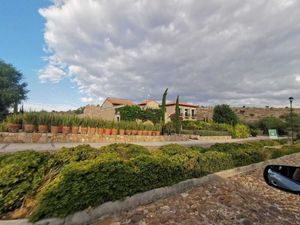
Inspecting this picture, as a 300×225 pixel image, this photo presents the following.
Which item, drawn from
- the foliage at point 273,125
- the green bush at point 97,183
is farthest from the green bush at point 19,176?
the foliage at point 273,125

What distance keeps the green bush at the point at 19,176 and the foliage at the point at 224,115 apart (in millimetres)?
43412

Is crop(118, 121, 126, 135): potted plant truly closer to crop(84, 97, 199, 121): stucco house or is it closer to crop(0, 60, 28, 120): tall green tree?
crop(84, 97, 199, 121): stucco house

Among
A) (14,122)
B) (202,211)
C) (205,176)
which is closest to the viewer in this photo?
(202,211)

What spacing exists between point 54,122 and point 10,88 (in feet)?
51.1

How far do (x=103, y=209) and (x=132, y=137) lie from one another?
1232 cm

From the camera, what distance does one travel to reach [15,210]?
10.6 feet

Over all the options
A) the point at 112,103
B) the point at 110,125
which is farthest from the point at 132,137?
the point at 112,103

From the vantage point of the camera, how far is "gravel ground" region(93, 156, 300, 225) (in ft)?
12.5

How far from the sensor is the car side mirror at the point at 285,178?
4.25 ft

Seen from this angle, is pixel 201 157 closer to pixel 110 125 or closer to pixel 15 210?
pixel 15 210

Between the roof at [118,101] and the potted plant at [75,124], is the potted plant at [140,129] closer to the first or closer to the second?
the potted plant at [75,124]

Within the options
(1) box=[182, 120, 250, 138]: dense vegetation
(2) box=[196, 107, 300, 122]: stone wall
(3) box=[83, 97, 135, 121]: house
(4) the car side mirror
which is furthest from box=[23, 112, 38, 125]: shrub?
(2) box=[196, 107, 300, 122]: stone wall

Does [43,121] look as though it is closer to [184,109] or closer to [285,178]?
[285,178]

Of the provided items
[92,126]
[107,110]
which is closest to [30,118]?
[92,126]
